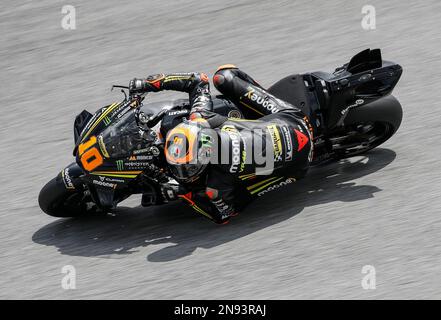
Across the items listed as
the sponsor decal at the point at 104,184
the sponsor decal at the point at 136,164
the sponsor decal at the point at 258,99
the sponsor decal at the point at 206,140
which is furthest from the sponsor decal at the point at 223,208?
the sponsor decal at the point at 258,99

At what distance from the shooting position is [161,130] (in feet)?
23.4

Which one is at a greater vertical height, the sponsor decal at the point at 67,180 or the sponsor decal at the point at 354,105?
the sponsor decal at the point at 354,105

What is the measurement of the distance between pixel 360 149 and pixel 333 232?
1.37 metres

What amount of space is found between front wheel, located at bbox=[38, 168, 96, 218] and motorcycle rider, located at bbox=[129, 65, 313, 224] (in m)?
1.09

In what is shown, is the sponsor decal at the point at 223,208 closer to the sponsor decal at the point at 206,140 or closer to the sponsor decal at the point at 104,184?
the sponsor decal at the point at 206,140

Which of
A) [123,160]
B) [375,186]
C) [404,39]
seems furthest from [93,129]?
[404,39]

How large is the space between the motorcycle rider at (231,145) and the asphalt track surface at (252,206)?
0.34 meters

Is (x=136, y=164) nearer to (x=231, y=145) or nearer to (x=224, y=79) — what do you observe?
(x=231, y=145)

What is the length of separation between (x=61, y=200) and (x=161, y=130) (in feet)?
3.96

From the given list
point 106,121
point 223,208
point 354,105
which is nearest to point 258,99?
point 354,105

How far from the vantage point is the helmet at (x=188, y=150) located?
660 centimetres

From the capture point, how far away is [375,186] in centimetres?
752

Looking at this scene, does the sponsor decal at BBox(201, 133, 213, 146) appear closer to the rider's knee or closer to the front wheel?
the rider's knee
